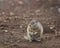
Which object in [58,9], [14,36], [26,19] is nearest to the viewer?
[14,36]

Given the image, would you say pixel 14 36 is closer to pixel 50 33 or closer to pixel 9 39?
pixel 9 39

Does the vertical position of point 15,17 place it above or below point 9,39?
above

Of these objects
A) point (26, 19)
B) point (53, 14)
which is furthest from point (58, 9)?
point (26, 19)

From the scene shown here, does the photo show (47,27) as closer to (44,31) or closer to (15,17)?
(44,31)

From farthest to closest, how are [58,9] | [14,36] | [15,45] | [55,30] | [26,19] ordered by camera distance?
[58,9], [26,19], [55,30], [14,36], [15,45]

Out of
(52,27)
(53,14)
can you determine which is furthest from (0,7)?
(52,27)

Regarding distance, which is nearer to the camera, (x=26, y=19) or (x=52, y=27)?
(x=52, y=27)
